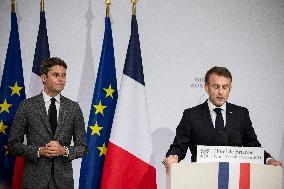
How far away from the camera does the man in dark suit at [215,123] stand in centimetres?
211

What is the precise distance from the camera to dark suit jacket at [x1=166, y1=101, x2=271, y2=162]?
2.17 metres

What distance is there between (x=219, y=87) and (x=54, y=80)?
1.05 m

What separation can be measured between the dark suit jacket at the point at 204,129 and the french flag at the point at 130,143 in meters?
0.69

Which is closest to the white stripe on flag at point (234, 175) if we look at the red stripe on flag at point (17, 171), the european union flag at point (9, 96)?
the red stripe on flag at point (17, 171)

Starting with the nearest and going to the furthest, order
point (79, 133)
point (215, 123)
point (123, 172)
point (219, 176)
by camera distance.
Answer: point (219, 176) < point (215, 123) < point (79, 133) < point (123, 172)

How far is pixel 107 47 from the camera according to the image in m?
3.05

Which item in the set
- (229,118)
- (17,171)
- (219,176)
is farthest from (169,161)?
(17,171)

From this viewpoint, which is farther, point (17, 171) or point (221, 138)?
point (17, 171)

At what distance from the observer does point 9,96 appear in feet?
9.46

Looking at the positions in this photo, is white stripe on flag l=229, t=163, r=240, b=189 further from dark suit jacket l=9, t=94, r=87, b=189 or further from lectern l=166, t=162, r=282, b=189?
dark suit jacket l=9, t=94, r=87, b=189

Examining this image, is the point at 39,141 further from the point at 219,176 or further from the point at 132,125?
the point at 219,176

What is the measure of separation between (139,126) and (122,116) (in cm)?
17

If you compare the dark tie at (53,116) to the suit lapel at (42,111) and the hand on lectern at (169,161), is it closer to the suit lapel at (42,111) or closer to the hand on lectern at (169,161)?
the suit lapel at (42,111)

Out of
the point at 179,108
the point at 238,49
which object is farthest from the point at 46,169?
the point at 238,49
